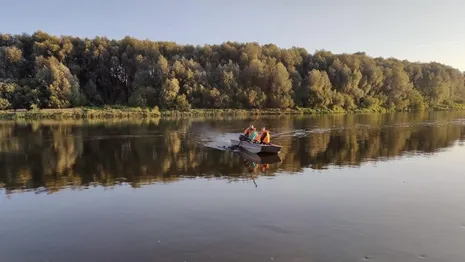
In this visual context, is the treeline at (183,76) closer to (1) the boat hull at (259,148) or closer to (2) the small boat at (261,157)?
(1) the boat hull at (259,148)

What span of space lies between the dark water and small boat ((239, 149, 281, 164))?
46 centimetres

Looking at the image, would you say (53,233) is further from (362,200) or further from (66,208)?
(362,200)

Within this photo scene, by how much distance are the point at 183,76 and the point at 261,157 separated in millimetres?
61528

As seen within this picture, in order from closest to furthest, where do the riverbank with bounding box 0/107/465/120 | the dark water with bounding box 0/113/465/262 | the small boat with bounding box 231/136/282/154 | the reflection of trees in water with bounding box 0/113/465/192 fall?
the dark water with bounding box 0/113/465/262, the reflection of trees in water with bounding box 0/113/465/192, the small boat with bounding box 231/136/282/154, the riverbank with bounding box 0/107/465/120

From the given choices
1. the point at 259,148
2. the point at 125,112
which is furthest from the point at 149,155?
the point at 125,112

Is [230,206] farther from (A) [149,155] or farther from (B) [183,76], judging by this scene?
(B) [183,76]

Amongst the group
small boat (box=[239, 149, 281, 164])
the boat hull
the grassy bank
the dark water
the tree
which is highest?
the tree

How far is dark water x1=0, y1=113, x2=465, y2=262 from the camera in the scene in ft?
37.2

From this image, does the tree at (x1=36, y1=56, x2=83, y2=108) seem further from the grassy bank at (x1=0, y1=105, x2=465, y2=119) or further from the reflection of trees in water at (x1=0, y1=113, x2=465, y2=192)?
the reflection of trees in water at (x1=0, y1=113, x2=465, y2=192)

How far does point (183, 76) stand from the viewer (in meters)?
86.9

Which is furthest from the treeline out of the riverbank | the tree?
the riverbank

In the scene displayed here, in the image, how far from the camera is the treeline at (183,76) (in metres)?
79.5

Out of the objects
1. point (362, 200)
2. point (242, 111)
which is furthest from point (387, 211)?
point (242, 111)

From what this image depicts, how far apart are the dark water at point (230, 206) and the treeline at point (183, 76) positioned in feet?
174
